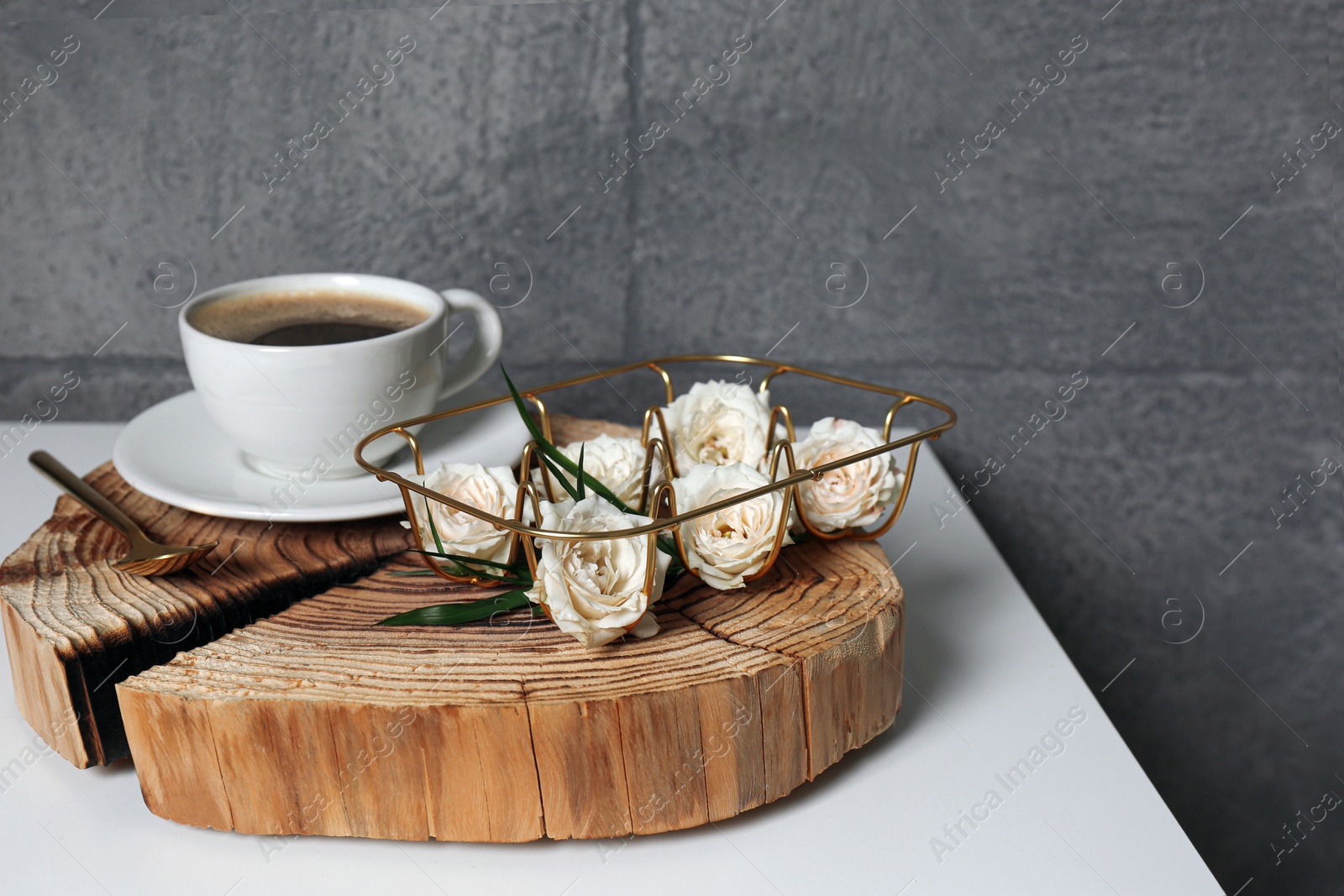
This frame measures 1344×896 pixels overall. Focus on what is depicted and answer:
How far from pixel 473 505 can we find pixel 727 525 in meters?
0.14

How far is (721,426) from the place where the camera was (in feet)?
2.19

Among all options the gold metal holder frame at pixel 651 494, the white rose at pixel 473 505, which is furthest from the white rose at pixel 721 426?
the white rose at pixel 473 505

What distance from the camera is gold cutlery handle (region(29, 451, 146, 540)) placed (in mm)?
653

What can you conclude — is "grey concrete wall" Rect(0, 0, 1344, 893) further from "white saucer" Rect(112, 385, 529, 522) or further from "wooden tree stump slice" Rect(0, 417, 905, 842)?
"wooden tree stump slice" Rect(0, 417, 905, 842)

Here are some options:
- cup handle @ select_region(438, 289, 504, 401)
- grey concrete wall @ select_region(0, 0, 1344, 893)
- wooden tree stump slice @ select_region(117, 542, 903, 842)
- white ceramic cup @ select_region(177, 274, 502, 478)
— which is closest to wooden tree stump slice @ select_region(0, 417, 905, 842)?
wooden tree stump slice @ select_region(117, 542, 903, 842)

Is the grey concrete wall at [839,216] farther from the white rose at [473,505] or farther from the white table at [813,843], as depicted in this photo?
the white rose at [473,505]

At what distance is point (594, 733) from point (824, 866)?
135 millimetres

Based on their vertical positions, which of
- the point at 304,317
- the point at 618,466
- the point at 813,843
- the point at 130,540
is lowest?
the point at 813,843

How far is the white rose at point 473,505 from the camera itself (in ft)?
1.90

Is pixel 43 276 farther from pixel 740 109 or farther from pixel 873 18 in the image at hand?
pixel 873 18

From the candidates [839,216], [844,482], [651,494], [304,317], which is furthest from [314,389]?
[839,216]

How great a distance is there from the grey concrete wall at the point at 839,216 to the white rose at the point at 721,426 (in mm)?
320

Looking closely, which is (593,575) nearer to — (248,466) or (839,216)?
(248,466)

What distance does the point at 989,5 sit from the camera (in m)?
0.97
